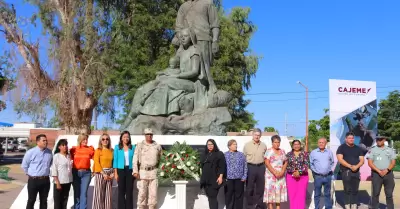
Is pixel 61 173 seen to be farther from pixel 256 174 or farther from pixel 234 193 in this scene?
pixel 256 174

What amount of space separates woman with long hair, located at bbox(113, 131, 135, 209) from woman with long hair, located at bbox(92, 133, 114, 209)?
0.10 m

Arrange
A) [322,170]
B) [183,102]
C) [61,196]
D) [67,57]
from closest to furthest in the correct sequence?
1. [61,196]
2. [322,170]
3. [183,102]
4. [67,57]

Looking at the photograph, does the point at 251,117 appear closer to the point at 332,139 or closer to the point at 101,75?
the point at 101,75

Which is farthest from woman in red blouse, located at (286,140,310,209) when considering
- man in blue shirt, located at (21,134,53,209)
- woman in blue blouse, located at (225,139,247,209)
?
man in blue shirt, located at (21,134,53,209)

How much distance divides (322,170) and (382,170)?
43.0 inches

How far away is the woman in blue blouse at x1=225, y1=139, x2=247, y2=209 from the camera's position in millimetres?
6926

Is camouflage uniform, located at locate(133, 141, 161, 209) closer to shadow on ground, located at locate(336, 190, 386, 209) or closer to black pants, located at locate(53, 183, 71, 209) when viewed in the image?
black pants, located at locate(53, 183, 71, 209)

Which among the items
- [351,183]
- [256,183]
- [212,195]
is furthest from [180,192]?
[351,183]

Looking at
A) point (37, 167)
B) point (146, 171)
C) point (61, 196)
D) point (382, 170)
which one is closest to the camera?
point (37, 167)

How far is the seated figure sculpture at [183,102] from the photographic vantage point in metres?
8.83

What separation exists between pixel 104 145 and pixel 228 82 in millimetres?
17298

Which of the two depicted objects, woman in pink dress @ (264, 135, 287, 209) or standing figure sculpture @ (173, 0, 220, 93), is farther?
standing figure sculpture @ (173, 0, 220, 93)

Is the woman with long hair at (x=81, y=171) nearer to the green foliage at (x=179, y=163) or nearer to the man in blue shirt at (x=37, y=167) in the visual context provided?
the man in blue shirt at (x=37, y=167)

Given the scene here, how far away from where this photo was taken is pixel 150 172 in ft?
22.5
